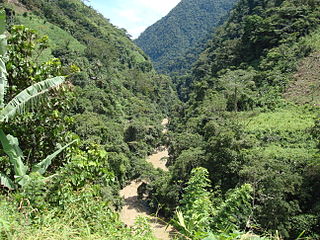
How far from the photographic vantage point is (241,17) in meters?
62.6

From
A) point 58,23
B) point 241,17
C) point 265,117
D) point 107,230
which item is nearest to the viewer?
point 107,230

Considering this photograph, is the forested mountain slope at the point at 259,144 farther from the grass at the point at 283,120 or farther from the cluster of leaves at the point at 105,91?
the cluster of leaves at the point at 105,91

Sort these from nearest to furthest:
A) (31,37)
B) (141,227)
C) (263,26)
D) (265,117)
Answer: (141,227) < (31,37) < (265,117) < (263,26)

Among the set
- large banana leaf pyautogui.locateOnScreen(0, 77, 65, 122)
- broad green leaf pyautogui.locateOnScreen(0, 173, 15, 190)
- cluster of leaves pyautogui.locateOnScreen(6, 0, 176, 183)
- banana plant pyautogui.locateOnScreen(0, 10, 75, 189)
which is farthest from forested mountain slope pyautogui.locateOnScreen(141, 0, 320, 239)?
cluster of leaves pyautogui.locateOnScreen(6, 0, 176, 183)

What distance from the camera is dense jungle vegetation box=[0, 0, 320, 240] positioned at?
3.98m

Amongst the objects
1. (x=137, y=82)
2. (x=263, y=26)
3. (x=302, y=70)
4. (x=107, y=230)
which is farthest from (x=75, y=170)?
(x=137, y=82)

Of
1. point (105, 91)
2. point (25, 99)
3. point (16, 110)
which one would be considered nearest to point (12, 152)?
point (16, 110)

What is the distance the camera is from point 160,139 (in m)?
38.7

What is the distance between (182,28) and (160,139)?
125 meters

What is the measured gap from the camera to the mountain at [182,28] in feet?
452

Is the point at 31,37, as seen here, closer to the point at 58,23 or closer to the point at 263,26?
the point at 263,26

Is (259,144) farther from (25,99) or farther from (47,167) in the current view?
(25,99)

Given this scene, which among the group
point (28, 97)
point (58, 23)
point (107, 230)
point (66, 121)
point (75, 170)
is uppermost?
point (58, 23)

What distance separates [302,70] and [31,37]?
29.7 m
